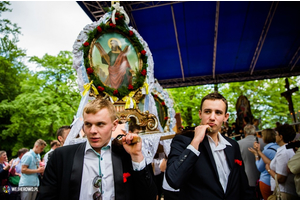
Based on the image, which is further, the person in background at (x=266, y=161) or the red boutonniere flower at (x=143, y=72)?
the red boutonniere flower at (x=143, y=72)

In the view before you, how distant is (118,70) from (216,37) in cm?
669

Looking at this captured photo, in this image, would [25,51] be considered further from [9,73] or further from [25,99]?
[25,99]

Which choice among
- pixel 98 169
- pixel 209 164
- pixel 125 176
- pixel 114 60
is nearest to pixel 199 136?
pixel 209 164

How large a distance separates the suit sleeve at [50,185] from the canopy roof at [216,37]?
320 inches

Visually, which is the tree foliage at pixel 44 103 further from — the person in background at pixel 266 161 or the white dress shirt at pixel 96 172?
the white dress shirt at pixel 96 172

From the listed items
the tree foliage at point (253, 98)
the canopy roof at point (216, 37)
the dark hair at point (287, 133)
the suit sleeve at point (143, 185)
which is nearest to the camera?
the suit sleeve at point (143, 185)

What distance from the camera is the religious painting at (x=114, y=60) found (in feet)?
17.1

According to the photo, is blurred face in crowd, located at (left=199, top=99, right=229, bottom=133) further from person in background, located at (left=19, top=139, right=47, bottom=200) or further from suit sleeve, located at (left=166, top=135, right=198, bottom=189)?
person in background, located at (left=19, top=139, right=47, bottom=200)

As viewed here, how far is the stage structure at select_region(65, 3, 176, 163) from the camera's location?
4.98 meters

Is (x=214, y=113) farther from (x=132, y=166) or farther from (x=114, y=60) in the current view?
(x=114, y=60)

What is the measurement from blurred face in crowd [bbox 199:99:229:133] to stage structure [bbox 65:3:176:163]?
2630mm

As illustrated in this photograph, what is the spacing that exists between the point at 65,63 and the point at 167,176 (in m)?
16.2

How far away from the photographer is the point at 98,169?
1713 mm

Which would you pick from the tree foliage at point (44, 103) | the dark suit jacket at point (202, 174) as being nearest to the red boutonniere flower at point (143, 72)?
the dark suit jacket at point (202, 174)
